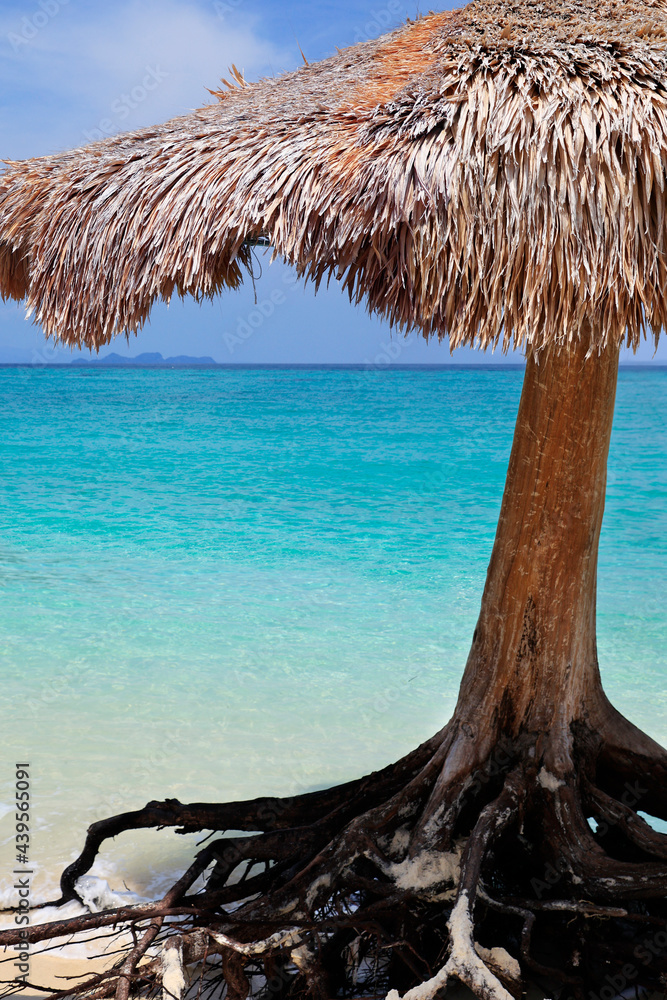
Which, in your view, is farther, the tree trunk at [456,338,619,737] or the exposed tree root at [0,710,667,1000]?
the tree trunk at [456,338,619,737]

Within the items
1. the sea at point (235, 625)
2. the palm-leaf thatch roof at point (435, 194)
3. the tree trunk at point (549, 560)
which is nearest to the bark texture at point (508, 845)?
the tree trunk at point (549, 560)

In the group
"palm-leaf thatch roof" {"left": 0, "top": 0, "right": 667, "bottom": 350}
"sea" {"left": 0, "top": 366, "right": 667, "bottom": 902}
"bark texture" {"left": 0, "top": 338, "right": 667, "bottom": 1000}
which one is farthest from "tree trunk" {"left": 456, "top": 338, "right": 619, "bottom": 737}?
"sea" {"left": 0, "top": 366, "right": 667, "bottom": 902}

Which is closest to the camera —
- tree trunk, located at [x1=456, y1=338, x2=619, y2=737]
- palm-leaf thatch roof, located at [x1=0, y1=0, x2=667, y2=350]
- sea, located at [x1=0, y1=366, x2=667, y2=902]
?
palm-leaf thatch roof, located at [x1=0, y1=0, x2=667, y2=350]

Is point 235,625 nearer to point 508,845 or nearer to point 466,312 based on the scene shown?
point 508,845

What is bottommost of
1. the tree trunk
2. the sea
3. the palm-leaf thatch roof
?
the sea

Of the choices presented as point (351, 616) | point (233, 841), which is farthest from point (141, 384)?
point (233, 841)

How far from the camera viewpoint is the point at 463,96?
4.77 feet

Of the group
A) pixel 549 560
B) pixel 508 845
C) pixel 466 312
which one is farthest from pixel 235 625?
pixel 466 312

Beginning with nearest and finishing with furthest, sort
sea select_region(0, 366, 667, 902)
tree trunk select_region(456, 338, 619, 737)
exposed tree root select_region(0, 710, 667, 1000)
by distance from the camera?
exposed tree root select_region(0, 710, 667, 1000), tree trunk select_region(456, 338, 619, 737), sea select_region(0, 366, 667, 902)

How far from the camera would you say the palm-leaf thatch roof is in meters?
1.37

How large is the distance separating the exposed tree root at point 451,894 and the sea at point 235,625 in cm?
70

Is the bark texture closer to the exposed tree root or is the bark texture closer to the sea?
the exposed tree root

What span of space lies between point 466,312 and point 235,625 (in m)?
3.99

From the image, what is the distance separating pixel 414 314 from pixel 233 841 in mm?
1592
